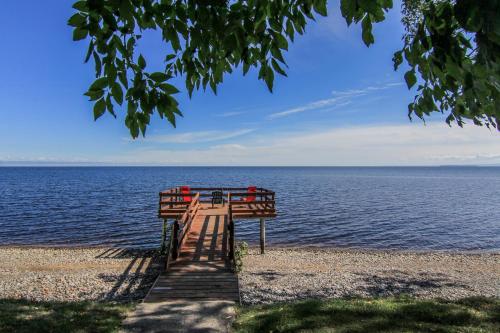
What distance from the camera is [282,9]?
10.2 feet

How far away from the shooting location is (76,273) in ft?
51.6

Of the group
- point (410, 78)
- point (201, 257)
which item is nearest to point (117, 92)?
point (410, 78)

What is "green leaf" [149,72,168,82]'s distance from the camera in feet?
7.97

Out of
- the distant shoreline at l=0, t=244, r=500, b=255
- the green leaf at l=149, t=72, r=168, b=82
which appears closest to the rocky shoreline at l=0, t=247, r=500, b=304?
the distant shoreline at l=0, t=244, r=500, b=255

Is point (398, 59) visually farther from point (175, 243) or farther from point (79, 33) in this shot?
point (175, 243)

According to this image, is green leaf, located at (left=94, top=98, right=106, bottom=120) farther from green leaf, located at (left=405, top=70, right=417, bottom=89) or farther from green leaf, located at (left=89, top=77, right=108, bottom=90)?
green leaf, located at (left=405, top=70, right=417, bottom=89)

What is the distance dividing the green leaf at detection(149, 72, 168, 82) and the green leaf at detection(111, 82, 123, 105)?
0.22m

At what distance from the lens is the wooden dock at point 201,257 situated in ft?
28.8

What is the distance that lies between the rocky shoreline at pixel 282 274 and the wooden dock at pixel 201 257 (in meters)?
1.76

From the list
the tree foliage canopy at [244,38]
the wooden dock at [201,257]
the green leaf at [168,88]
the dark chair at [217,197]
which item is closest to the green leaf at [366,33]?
the tree foliage canopy at [244,38]

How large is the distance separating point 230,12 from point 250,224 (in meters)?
30.6

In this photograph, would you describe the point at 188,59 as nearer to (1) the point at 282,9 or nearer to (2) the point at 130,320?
(1) the point at 282,9

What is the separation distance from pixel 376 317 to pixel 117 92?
5.34 meters

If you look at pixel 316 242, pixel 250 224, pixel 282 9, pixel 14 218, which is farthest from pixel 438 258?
pixel 14 218
